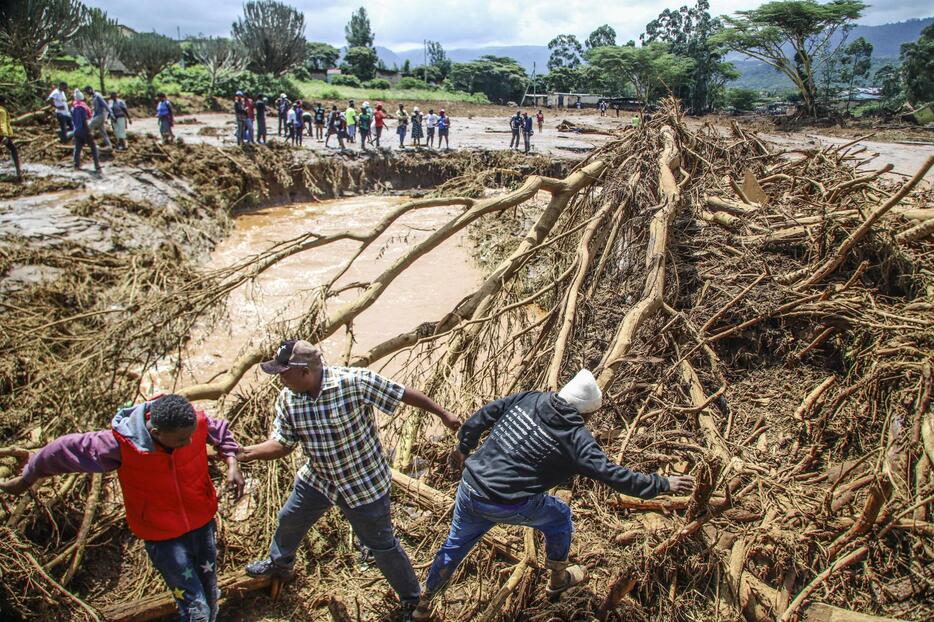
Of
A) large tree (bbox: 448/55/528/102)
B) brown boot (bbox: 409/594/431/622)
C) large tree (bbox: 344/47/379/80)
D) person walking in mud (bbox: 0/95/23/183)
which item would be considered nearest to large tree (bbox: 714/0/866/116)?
large tree (bbox: 448/55/528/102)

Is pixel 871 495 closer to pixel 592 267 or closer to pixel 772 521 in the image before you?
pixel 772 521

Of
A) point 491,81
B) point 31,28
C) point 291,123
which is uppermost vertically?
point 491,81

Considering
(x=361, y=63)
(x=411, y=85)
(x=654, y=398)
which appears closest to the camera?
(x=654, y=398)

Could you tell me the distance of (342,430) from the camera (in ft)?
9.08

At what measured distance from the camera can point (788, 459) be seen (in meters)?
3.74

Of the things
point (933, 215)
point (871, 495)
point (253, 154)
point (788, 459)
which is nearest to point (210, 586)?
point (871, 495)

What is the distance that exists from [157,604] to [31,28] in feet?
69.7

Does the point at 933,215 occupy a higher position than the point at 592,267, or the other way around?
the point at 933,215

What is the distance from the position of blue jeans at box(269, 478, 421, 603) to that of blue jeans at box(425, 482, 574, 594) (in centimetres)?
15

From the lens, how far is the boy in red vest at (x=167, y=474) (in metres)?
2.50

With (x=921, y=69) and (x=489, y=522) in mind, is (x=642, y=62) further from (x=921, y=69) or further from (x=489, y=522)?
A: (x=489, y=522)

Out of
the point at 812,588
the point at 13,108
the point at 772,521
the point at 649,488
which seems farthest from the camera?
the point at 13,108

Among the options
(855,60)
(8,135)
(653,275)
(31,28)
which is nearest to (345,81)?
(31,28)

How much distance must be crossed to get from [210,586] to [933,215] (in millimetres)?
5658
